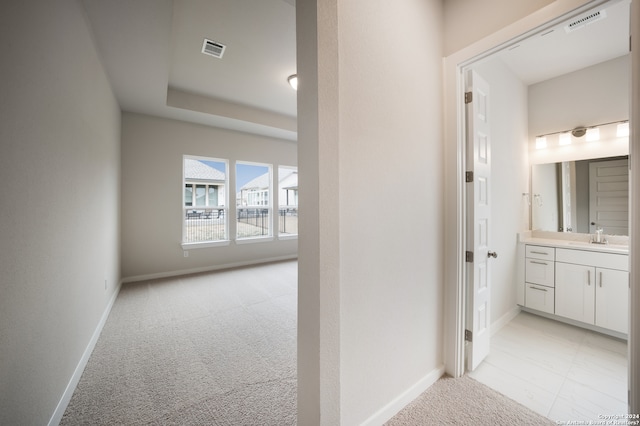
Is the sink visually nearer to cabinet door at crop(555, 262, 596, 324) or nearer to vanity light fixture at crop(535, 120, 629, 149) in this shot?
cabinet door at crop(555, 262, 596, 324)

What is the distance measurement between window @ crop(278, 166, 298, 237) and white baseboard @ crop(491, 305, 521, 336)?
4365 mm

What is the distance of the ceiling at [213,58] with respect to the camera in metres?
2.18

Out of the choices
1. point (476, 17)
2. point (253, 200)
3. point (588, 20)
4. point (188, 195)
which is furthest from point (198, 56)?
point (588, 20)

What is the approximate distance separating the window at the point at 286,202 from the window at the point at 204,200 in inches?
51.6

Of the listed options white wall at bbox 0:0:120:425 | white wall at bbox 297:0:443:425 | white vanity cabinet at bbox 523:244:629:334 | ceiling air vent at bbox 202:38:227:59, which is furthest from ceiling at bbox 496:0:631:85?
white wall at bbox 0:0:120:425

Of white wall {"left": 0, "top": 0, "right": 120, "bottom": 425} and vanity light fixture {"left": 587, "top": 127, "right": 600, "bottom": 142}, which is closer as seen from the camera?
white wall {"left": 0, "top": 0, "right": 120, "bottom": 425}

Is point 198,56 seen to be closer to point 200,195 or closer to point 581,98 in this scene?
point 200,195

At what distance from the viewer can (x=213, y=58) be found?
10.1 feet

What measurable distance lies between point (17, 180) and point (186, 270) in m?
3.88

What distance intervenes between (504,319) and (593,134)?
2.37m

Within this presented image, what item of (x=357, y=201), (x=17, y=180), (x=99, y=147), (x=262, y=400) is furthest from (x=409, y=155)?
(x=99, y=147)

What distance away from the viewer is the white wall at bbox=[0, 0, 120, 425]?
3.70 ft

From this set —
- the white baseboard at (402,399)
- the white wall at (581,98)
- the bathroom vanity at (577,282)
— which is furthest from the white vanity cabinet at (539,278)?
the white baseboard at (402,399)

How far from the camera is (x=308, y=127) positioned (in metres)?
1.19
